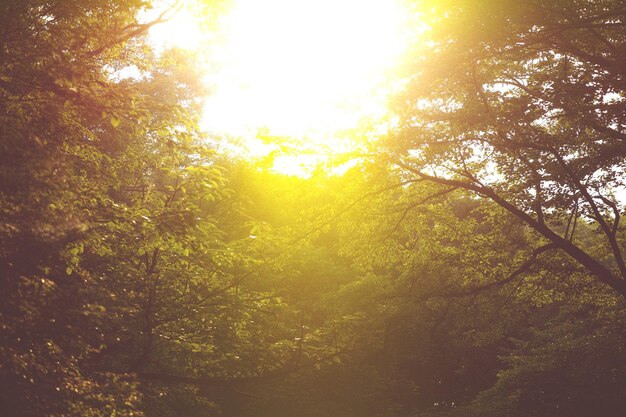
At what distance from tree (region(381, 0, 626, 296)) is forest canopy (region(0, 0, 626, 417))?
5cm

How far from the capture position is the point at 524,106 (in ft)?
26.1

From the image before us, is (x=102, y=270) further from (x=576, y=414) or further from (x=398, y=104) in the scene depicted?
(x=576, y=414)

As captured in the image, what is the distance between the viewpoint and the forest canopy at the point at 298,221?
11.3 feet

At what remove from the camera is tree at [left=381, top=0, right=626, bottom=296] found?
5984 mm

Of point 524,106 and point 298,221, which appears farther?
point 298,221

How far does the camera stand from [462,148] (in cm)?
937

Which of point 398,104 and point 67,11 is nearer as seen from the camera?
point 67,11

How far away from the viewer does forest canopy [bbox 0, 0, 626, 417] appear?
3.44m

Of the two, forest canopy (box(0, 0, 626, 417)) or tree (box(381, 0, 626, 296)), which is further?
tree (box(381, 0, 626, 296))

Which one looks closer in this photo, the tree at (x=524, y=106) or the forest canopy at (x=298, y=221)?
the forest canopy at (x=298, y=221)

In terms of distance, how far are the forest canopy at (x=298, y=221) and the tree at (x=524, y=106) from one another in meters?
0.05

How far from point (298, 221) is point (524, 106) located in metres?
5.69

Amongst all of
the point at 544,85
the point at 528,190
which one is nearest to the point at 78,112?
the point at 544,85

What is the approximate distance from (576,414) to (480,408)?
245cm
